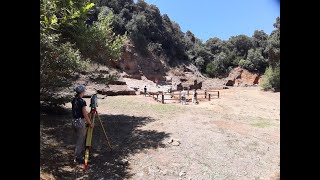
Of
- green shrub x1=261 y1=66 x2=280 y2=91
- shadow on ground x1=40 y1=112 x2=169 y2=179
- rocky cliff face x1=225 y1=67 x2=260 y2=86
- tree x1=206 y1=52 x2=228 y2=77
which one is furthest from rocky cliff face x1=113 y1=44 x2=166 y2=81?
shadow on ground x1=40 y1=112 x2=169 y2=179

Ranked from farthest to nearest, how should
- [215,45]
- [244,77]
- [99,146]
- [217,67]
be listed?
[215,45] < [217,67] < [244,77] < [99,146]

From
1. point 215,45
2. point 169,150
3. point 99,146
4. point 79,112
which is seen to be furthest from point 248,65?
point 79,112

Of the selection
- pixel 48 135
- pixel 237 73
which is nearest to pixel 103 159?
pixel 48 135

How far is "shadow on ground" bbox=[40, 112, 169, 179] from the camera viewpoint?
738cm

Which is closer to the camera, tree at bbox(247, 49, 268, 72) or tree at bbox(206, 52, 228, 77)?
tree at bbox(247, 49, 268, 72)

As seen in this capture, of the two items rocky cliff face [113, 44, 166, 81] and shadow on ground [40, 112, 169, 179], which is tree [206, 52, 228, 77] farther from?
shadow on ground [40, 112, 169, 179]

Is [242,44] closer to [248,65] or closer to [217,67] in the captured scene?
[217,67]

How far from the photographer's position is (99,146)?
9.66 meters

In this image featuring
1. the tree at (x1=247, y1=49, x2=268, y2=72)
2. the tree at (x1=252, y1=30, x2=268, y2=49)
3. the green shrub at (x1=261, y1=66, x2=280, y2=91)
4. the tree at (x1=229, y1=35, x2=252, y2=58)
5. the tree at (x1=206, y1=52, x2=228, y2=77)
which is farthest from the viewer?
the tree at (x1=252, y1=30, x2=268, y2=49)

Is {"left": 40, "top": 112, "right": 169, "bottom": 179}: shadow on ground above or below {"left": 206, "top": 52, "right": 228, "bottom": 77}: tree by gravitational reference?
below

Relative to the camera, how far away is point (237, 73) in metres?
60.9

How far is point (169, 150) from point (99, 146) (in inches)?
89.9
